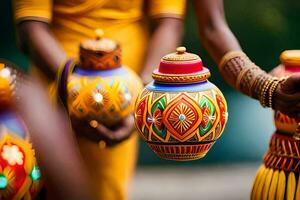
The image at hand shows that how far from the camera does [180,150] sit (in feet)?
7.93

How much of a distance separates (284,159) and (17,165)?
0.96 metres

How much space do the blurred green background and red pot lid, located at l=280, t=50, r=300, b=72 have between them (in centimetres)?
213

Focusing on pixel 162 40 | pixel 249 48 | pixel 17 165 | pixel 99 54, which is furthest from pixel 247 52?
pixel 17 165

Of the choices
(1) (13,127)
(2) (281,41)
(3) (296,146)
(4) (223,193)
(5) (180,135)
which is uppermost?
(1) (13,127)

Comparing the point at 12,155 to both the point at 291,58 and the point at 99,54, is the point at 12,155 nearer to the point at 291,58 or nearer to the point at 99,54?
the point at 99,54

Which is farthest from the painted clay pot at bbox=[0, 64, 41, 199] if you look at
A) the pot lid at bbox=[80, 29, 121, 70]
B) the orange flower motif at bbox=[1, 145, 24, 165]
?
the pot lid at bbox=[80, 29, 121, 70]

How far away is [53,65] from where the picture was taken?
296 centimetres

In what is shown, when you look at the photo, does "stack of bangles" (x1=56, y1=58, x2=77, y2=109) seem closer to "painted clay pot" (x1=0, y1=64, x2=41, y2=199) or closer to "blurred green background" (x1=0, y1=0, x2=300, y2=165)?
"painted clay pot" (x1=0, y1=64, x2=41, y2=199)

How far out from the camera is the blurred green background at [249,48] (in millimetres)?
5051

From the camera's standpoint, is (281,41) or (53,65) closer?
(53,65)

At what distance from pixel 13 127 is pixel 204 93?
556 mm

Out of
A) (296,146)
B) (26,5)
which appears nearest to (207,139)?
(296,146)

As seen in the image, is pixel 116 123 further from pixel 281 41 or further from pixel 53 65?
pixel 281 41

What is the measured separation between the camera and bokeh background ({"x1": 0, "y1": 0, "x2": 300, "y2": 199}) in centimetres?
504
